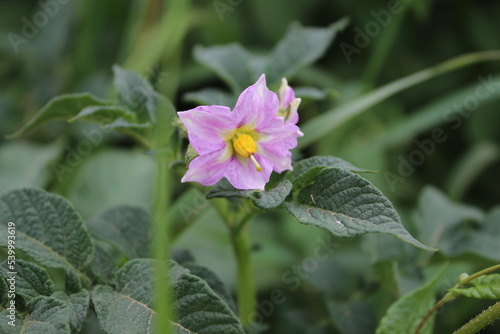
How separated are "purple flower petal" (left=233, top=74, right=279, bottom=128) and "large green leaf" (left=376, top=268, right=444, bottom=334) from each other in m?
0.30

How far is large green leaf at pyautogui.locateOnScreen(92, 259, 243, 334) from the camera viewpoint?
63 cm

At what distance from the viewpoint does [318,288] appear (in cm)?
107

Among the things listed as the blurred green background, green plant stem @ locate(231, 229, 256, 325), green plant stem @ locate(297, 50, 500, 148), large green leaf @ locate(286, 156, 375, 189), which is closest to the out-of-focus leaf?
the blurred green background

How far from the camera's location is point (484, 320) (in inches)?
27.6

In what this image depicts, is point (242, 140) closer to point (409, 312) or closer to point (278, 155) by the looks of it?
point (278, 155)

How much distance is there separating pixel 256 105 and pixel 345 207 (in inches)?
6.8

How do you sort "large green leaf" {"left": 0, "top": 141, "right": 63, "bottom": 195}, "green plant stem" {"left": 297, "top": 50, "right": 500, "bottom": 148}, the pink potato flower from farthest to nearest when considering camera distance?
"large green leaf" {"left": 0, "top": 141, "right": 63, "bottom": 195}, "green plant stem" {"left": 297, "top": 50, "right": 500, "bottom": 148}, the pink potato flower

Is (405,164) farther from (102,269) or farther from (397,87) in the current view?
(102,269)

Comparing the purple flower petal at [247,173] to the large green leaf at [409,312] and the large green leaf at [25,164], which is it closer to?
the large green leaf at [409,312]

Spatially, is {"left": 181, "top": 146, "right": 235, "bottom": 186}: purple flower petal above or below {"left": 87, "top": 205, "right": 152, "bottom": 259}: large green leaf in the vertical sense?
above

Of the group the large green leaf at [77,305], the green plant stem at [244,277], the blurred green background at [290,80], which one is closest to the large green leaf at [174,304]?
the large green leaf at [77,305]

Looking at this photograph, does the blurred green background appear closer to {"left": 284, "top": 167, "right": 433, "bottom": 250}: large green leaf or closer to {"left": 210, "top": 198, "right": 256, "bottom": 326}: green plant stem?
{"left": 210, "top": 198, "right": 256, "bottom": 326}: green plant stem

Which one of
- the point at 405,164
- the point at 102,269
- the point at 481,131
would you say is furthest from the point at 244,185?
the point at 481,131

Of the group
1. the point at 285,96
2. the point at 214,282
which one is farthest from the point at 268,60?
the point at 214,282
